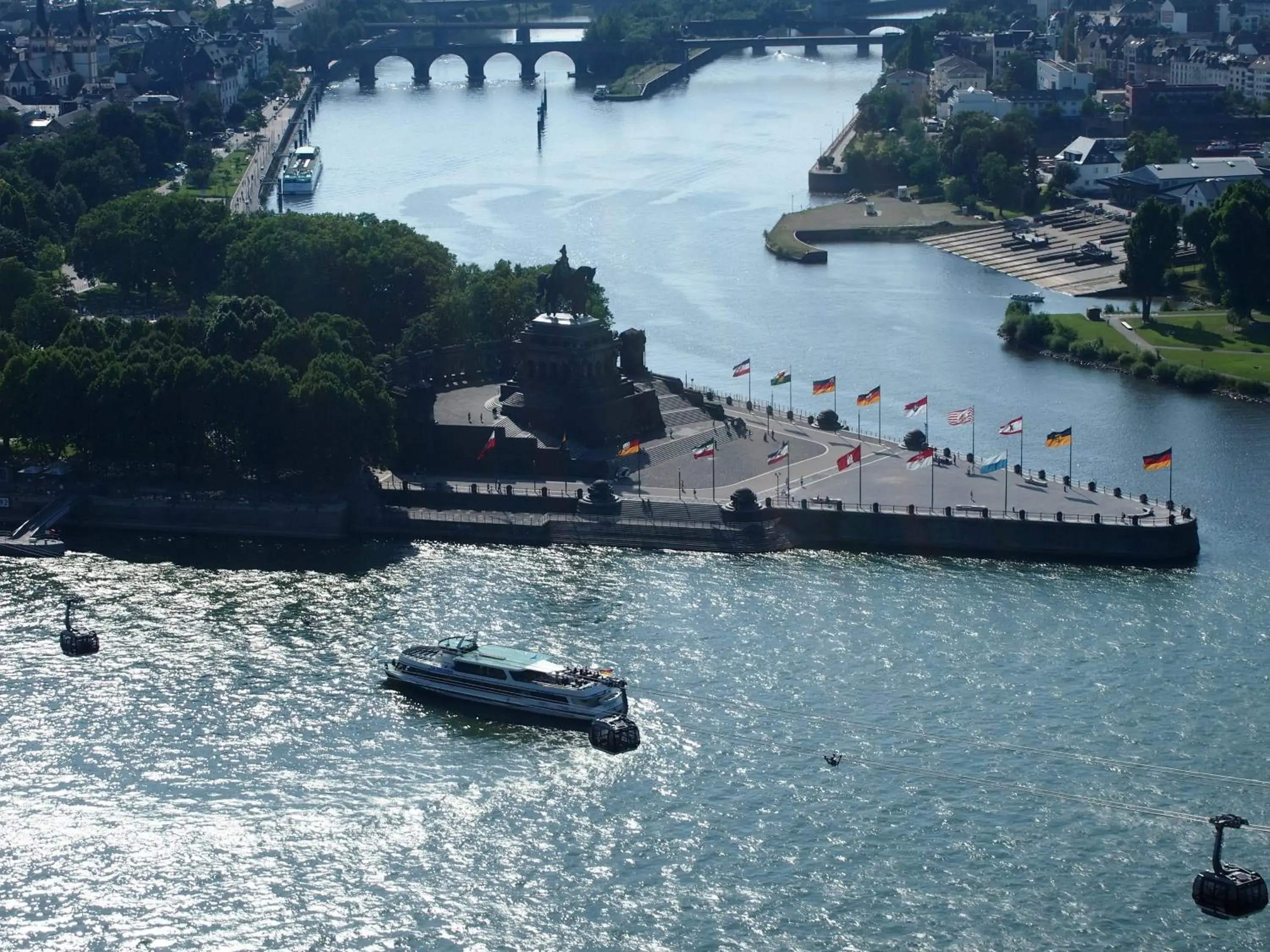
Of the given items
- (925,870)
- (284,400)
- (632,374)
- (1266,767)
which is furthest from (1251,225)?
(925,870)

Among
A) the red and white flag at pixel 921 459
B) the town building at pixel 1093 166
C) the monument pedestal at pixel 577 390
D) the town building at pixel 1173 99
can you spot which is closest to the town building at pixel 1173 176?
the town building at pixel 1093 166

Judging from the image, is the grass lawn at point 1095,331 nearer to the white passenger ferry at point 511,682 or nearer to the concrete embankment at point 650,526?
the concrete embankment at point 650,526

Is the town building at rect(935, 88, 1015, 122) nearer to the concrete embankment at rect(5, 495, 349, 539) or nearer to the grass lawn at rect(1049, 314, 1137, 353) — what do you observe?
the grass lawn at rect(1049, 314, 1137, 353)

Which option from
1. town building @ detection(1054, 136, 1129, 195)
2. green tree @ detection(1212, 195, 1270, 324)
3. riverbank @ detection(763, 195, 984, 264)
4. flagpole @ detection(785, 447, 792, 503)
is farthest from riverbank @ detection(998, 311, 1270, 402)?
town building @ detection(1054, 136, 1129, 195)

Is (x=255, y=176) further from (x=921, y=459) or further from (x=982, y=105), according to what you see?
(x=921, y=459)

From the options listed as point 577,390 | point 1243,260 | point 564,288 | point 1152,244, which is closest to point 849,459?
point 577,390

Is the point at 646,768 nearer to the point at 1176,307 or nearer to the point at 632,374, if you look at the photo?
the point at 632,374
